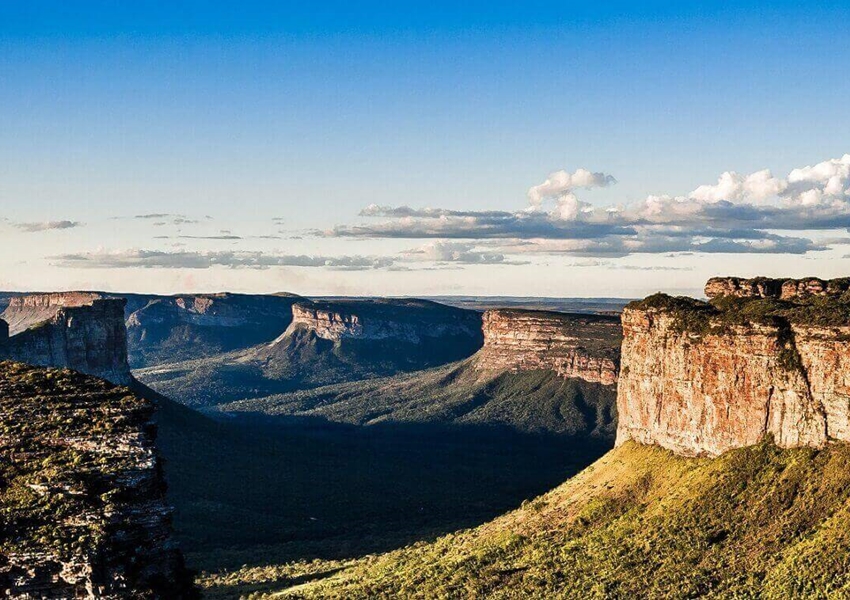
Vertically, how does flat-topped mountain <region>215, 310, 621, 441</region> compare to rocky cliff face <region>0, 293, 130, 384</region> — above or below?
below

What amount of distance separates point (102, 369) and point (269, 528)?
138 feet

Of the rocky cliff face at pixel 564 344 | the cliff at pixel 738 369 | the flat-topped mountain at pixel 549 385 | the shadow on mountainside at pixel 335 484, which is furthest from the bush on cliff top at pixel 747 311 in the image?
the rocky cliff face at pixel 564 344

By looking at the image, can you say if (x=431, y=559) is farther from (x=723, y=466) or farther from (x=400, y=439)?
(x=400, y=439)

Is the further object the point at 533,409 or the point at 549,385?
the point at 549,385

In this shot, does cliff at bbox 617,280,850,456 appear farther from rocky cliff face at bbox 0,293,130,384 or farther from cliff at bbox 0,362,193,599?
rocky cliff face at bbox 0,293,130,384

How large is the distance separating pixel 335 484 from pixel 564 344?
72.2 meters

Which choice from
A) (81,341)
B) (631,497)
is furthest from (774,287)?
(81,341)

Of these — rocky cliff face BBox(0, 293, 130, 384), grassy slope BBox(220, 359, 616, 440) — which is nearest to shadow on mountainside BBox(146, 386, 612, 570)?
grassy slope BBox(220, 359, 616, 440)

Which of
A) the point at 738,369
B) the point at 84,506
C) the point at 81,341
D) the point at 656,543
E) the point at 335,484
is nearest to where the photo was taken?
the point at 84,506

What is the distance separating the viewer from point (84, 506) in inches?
1102

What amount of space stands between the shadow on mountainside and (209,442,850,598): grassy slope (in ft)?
55.3

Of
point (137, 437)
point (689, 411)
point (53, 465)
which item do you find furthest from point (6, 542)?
point (689, 411)

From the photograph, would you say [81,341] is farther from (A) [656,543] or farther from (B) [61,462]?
(B) [61,462]

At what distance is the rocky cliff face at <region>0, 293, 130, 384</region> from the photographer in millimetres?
120062
